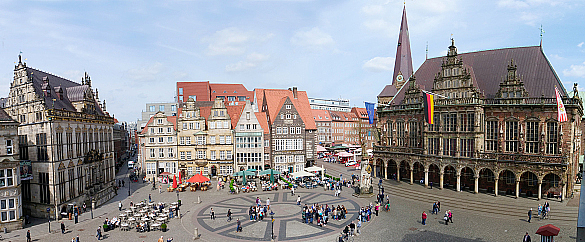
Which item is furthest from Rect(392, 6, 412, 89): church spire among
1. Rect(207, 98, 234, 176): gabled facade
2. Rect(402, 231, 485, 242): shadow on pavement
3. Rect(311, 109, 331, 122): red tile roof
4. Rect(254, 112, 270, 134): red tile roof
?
Rect(402, 231, 485, 242): shadow on pavement

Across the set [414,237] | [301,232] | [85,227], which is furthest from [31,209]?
[414,237]

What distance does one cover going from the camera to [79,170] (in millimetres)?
35125

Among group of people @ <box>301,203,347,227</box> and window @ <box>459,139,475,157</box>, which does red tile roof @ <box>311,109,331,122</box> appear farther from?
group of people @ <box>301,203,347,227</box>

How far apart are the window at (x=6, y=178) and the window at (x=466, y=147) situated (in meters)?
46.9

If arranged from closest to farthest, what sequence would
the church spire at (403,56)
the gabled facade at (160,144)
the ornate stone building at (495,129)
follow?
the ornate stone building at (495,129)
the gabled facade at (160,144)
the church spire at (403,56)

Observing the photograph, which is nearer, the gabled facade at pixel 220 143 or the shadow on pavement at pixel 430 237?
the shadow on pavement at pixel 430 237

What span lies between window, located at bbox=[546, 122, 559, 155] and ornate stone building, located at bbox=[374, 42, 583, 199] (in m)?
0.08

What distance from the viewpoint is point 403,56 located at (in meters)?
65.2

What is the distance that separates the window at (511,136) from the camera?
36.3 meters

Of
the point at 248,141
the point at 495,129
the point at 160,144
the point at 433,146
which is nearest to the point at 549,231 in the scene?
the point at 495,129

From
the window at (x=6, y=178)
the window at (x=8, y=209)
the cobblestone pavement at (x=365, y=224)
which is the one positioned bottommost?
the cobblestone pavement at (x=365, y=224)

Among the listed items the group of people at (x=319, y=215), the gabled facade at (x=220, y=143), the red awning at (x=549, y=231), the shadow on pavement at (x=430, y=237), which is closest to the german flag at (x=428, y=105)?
the shadow on pavement at (x=430, y=237)

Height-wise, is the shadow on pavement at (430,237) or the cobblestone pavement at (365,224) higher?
the shadow on pavement at (430,237)

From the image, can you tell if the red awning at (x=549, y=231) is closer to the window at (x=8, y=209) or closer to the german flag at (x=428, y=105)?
the german flag at (x=428, y=105)
